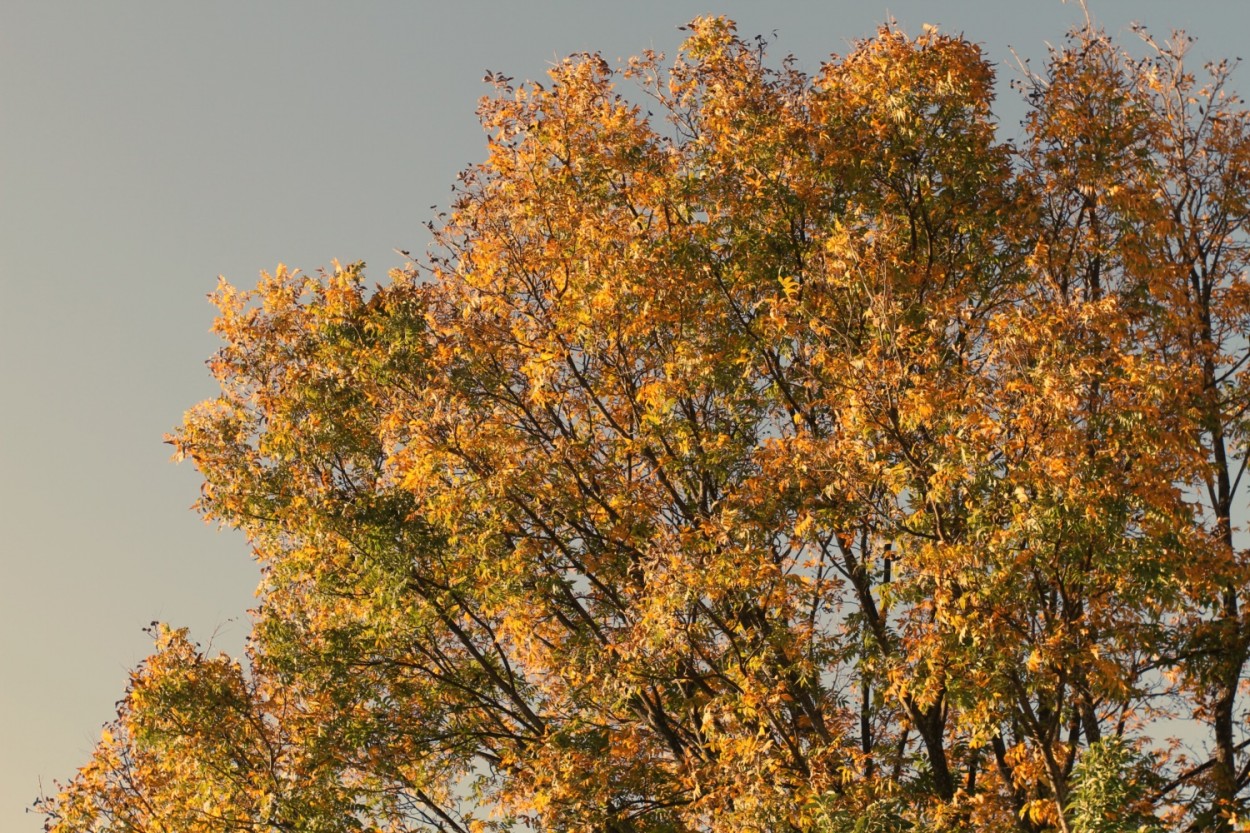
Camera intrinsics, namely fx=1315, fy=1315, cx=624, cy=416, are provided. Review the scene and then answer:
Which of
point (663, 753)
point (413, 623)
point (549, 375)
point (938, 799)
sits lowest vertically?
point (938, 799)

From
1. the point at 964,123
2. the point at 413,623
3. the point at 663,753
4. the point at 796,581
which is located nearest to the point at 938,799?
the point at 796,581

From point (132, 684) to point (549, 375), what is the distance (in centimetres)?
671

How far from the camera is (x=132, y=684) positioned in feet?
55.8

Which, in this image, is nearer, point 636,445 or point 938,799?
point 938,799

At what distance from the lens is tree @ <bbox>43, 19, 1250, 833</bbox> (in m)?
13.1

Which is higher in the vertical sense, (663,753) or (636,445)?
(636,445)

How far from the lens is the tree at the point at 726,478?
13.1m

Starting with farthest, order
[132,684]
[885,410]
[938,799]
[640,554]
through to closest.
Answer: [132,684]
[640,554]
[938,799]
[885,410]

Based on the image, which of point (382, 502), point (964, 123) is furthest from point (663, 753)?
point (964, 123)

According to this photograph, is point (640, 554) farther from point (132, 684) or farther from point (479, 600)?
point (132, 684)

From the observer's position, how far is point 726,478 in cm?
1638

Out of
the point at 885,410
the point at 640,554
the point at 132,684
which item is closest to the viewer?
the point at 885,410

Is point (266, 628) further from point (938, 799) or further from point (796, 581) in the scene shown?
Answer: point (938, 799)

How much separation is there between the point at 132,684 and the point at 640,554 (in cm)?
687
